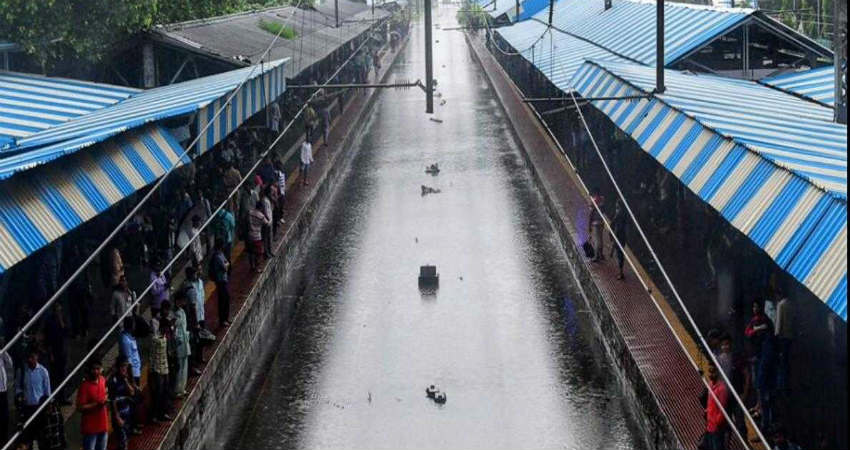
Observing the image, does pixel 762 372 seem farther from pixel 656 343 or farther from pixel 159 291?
pixel 159 291

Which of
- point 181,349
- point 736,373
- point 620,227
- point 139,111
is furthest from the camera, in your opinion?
point 620,227

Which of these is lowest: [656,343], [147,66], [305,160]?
[305,160]

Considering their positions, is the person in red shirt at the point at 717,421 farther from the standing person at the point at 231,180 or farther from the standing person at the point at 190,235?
the standing person at the point at 231,180

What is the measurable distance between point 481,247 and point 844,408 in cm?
1211

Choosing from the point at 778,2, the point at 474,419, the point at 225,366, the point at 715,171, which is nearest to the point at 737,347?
the point at 715,171

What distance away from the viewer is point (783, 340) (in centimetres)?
1270

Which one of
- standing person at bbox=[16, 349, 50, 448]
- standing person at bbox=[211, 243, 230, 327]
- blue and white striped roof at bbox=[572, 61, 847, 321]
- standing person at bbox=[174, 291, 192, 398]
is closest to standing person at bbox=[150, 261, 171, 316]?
standing person at bbox=[211, 243, 230, 327]

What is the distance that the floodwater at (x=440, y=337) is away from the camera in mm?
14469

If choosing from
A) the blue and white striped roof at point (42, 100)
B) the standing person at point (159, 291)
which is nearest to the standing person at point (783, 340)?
the standing person at point (159, 291)

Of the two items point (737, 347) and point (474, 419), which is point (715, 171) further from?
point (474, 419)

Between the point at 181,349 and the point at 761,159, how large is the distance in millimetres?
6097

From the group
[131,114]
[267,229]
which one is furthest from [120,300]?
[267,229]

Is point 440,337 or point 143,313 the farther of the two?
point 440,337

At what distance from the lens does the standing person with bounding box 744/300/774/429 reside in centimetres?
1237
